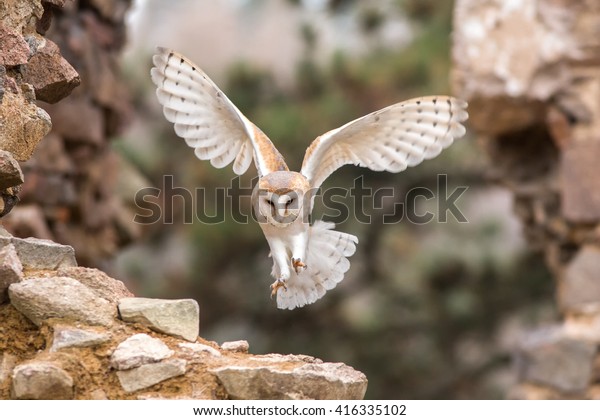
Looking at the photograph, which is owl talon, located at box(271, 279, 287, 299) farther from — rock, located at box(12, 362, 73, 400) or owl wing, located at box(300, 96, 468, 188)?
rock, located at box(12, 362, 73, 400)

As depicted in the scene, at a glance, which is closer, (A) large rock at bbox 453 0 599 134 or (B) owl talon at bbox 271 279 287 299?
(B) owl talon at bbox 271 279 287 299

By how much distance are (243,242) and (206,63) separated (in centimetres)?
249

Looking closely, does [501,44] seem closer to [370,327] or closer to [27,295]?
→ [27,295]

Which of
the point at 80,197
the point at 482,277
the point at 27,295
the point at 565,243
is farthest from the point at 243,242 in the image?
the point at 27,295

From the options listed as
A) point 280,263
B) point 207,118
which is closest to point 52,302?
point 280,263

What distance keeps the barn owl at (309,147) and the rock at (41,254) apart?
64cm

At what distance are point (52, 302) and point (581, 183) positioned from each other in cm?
307

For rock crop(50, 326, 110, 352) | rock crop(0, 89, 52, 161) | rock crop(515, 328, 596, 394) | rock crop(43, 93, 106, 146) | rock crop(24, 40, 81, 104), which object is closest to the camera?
rock crop(50, 326, 110, 352)

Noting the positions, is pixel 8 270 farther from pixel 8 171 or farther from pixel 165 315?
pixel 165 315

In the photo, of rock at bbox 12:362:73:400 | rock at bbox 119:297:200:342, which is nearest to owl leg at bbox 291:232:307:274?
rock at bbox 119:297:200:342

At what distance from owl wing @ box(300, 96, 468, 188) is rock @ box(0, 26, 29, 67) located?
0.92 m

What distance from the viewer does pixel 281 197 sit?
2.89m

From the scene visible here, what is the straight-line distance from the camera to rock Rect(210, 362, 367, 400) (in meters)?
2.33

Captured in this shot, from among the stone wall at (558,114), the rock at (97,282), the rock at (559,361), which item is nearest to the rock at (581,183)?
the stone wall at (558,114)
